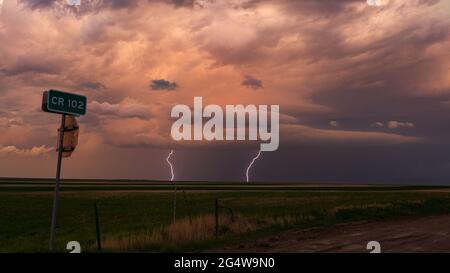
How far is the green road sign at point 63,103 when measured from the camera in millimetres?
10445

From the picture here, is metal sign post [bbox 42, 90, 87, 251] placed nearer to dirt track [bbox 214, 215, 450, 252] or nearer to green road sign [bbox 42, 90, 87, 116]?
green road sign [bbox 42, 90, 87, 116]

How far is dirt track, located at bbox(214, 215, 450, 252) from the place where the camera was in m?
13.1

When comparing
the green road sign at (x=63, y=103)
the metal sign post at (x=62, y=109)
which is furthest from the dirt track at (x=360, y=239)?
the green road sign at (x=63, y=103)

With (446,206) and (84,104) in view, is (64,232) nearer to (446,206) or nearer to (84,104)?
(84,104)

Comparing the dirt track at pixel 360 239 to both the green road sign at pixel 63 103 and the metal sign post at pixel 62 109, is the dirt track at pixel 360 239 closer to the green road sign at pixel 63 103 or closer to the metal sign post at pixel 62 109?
the metal sign post at pixel 62 109

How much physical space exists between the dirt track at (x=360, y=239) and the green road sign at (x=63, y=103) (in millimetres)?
6202

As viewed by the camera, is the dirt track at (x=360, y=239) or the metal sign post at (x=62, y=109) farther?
the dirt track at (x=360, y=239)

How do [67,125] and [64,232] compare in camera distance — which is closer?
[67,125]

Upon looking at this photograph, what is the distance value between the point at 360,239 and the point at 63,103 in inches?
417
